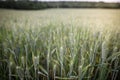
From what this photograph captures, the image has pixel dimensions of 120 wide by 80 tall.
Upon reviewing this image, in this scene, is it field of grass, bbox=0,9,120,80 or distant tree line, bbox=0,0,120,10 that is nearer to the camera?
field of grass, bbox=0,9,120,80

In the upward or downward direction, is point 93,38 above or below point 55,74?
above

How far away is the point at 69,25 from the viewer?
126 cm

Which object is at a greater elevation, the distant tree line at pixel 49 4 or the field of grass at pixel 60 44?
the distant tree line at pixel 49 4

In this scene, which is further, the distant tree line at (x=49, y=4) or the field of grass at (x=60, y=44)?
the distant tree line at (x=49, y=4)

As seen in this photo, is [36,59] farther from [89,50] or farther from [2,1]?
[2,1]

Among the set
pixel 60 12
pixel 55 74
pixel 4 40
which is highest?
pixel 60 12

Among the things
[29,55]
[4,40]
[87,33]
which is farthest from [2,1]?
[87,33]

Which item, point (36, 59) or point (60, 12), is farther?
point (60, 12)

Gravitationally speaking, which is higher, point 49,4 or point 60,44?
point 49,4

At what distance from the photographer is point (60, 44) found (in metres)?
1.20

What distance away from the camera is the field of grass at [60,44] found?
117 centimetres

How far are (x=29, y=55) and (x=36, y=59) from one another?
0.09 m

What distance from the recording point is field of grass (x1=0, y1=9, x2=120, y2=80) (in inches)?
46.0

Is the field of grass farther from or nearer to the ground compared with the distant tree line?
nearer to the ground
